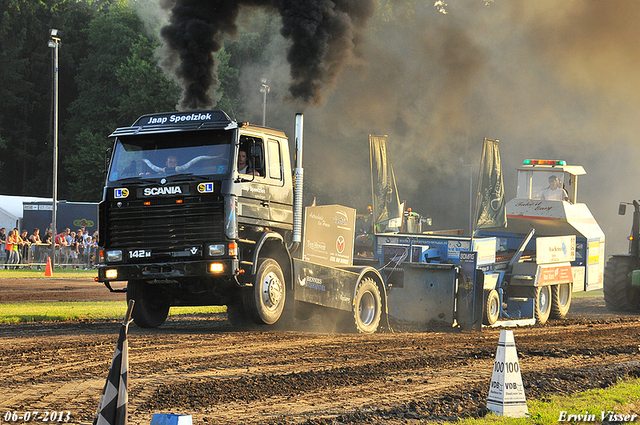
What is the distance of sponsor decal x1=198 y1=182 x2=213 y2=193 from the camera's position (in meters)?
10.4

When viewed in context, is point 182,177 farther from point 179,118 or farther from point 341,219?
point 341,219

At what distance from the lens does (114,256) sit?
1082 centimetres

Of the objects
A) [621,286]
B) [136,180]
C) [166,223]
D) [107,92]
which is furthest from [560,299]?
[107,92]

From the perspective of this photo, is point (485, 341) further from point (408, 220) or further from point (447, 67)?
point (447, 67)

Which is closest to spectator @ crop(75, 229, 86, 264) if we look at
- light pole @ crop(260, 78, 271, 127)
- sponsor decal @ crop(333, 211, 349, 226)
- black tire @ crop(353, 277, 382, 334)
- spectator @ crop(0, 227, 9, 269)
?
spectator @ crop(0, 227, 9, 269)

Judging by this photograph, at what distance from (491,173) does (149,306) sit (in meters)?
8.36

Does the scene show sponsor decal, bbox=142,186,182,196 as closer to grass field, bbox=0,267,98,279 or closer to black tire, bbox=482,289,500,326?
black tire, bbox=482,289,500,326

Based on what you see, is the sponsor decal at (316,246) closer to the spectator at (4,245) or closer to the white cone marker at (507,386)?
the white cone marker at (507,386)

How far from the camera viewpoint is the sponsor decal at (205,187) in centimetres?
1041

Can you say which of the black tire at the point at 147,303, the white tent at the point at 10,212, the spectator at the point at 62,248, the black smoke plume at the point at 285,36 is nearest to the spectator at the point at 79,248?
the spectator at the point at 62,248

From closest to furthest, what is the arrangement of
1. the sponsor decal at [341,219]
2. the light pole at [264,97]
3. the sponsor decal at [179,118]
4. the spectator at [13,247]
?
1. the sponsor decal at [179,118]
2. the sponsor decal at [341,219]
3. the spectator at [13,247]
4. the light pole at [264,97]

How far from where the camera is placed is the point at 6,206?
111ft

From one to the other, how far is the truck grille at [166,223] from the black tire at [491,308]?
5935 mm

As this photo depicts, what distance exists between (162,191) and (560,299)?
33.1 feet
